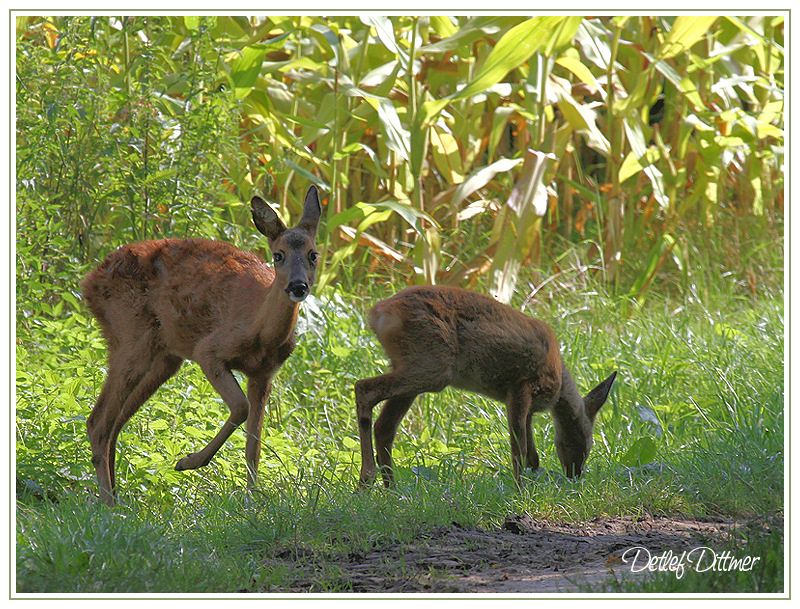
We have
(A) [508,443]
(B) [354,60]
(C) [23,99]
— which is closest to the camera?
(A) [508,443]

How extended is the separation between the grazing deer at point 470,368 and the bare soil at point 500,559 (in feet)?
2.38

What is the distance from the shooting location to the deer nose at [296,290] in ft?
14.4

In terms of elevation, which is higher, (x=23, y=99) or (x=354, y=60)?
(x=354, y=60)

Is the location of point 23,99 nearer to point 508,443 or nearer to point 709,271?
point 508,443

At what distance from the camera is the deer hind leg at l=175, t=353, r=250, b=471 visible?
188 inches

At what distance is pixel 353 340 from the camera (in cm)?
729

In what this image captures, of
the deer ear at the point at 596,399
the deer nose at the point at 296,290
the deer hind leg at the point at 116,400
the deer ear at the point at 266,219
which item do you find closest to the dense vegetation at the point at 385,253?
the deer hind leg at the point at 116,400

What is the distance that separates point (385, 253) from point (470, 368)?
3419mm

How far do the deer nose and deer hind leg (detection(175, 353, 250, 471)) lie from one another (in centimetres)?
68

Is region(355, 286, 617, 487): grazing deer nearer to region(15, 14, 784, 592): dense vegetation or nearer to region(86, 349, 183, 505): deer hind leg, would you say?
region(15, 14, 784, 592): dense vegetation

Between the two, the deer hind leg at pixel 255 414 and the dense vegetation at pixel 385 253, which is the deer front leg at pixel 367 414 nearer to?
the dense vegetation at pixel 385 253

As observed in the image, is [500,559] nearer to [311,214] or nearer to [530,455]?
[530,455]
